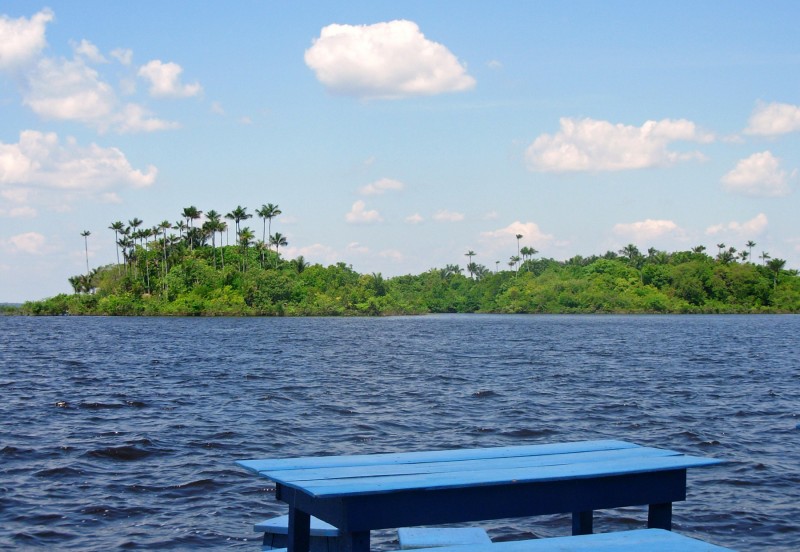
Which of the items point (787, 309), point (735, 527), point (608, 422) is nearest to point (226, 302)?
point (787, 309)

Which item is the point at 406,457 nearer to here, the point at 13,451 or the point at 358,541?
the point at 358,541

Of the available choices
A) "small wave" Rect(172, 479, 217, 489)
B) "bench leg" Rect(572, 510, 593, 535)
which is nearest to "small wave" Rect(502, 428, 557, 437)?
"small wave" Rect(172, 479, 217, 489)

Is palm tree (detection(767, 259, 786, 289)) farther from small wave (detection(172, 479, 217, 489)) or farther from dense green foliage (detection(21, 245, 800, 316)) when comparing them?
small wave (detection(172, 479, 217, 489))

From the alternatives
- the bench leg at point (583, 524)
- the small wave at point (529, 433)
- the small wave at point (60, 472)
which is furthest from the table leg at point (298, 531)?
the small wave at point (529, 433)

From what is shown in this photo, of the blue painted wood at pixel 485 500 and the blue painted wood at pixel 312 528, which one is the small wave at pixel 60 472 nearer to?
the blue painted wood at pixel 312 528

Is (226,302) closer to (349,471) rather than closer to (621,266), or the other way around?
(621,266)

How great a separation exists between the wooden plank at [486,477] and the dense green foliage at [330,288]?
135349 millimetres

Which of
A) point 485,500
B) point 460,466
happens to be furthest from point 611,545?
point 460,466

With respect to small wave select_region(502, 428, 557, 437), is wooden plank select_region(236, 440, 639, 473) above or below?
above

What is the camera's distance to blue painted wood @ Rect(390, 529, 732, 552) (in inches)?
212

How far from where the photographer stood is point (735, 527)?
1178 cm

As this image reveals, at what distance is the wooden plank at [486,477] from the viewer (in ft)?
18.1

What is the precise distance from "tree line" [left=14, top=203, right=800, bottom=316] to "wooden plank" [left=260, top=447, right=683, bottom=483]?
13480 centimetres

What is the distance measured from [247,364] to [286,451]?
25.2m
